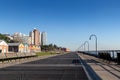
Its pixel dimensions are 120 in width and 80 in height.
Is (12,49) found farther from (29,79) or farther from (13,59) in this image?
(29,79)

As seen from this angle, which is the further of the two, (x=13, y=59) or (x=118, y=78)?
(x=13, y=59)

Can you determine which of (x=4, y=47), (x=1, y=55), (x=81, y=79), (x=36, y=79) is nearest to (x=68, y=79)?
(x=81, y=79)

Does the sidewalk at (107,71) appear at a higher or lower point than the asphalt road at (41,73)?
higher

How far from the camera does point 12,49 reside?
12988 cm

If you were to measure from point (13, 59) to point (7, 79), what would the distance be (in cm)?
2202

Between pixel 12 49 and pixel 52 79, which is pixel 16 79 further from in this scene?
pixel 12 49

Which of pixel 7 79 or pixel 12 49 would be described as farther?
pixel 12 49

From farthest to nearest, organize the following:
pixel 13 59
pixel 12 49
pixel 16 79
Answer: pixel 12 49 → pixel 13 59 → pixel 16 79

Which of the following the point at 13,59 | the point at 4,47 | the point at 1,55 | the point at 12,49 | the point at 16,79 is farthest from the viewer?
the point at 12,49

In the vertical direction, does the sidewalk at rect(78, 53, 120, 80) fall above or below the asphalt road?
above

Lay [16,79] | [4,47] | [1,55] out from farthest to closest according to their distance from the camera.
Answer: [4,47] → [1,55] → [16,79]

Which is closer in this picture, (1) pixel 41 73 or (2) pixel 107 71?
(1) pixel 41 73

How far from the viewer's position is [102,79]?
14.5 metres

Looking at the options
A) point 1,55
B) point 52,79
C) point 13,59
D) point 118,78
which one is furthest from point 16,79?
point 13,59
